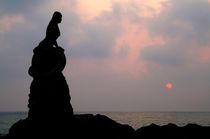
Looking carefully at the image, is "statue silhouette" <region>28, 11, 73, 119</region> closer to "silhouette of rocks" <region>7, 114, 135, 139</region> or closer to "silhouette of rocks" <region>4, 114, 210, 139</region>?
"silhouette of rocks" <region>7, 114, 135, 139</region>

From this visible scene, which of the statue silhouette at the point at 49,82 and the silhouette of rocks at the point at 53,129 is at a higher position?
the statue silhouette at the point at 49,82

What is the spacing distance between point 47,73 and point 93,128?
142 inches

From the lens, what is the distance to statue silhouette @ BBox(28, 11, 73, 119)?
13539 millimetres

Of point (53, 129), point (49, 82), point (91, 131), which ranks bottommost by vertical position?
point (91, 131)

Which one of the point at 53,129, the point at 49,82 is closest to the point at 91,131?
the point at 53,129

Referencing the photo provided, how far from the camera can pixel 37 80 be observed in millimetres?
13742

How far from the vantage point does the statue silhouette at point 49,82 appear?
533 inches

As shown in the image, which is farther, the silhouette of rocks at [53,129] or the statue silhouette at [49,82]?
the statue silhouette at [49,82]

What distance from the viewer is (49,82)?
1359cm

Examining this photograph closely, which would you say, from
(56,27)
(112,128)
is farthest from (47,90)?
(112,128)

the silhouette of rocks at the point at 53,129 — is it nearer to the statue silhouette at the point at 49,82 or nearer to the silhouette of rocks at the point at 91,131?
the silhouette of rocks at the point at 91,131

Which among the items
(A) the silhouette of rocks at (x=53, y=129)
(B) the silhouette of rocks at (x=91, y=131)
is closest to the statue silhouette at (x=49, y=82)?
(A) the silhouette of rocks at (x=53, y=129)

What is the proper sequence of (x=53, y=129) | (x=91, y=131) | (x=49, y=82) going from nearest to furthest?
(x=53, y=129)
(x=49, y=82)
(x=91, y=131)

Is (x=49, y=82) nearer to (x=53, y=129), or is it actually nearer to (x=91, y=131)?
(x=53, y=129)
